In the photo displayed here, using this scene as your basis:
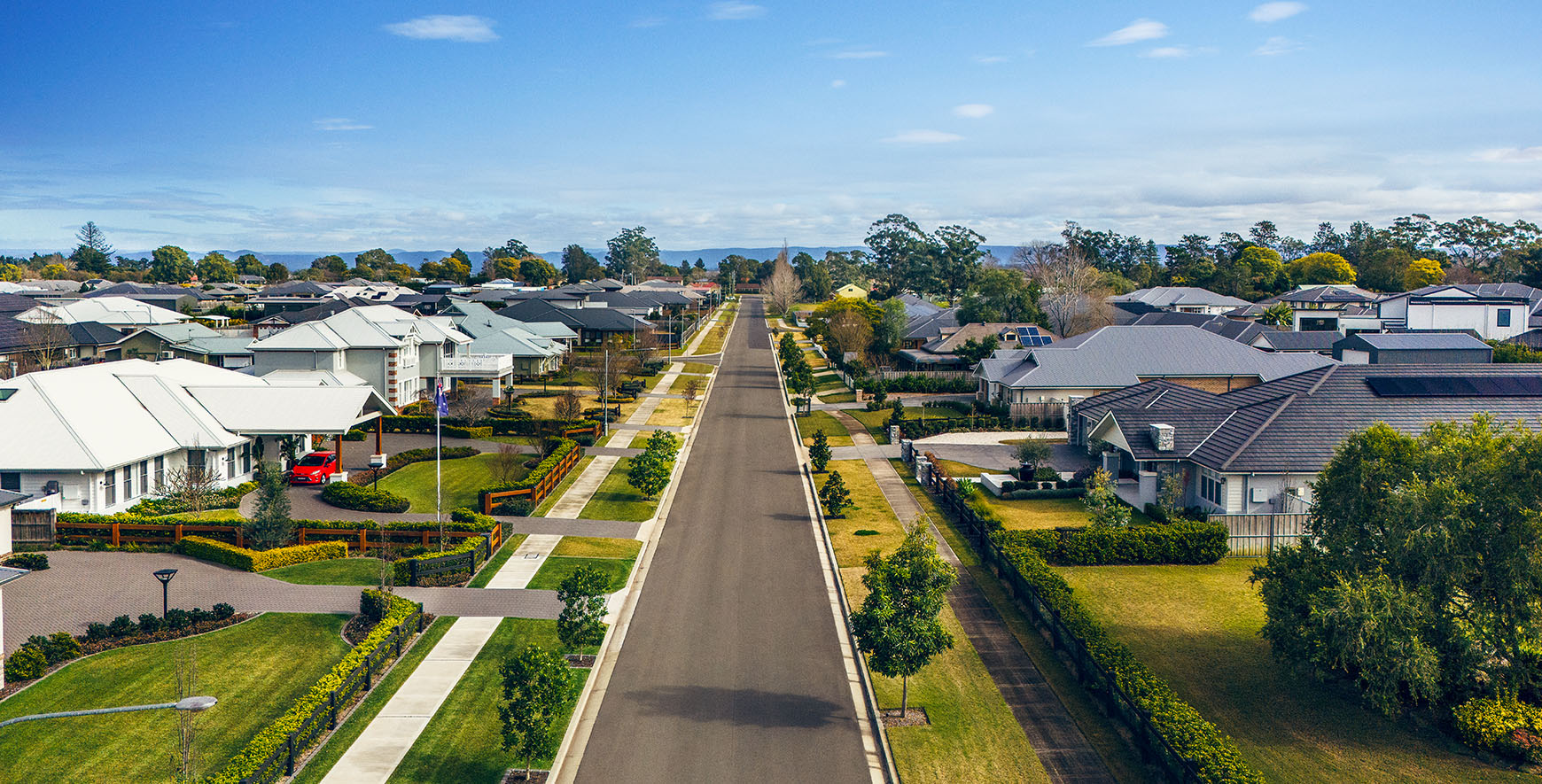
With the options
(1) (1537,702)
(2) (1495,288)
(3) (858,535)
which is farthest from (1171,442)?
(2) (1495,288)

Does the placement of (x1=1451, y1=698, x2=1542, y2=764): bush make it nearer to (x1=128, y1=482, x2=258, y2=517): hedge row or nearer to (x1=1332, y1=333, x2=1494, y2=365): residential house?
(x1=128, y1=482, x2=258, y2=517): hedge row

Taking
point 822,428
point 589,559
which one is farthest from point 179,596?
point 822,428

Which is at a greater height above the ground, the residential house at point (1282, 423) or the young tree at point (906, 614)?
the residential house at point (1282, 423)

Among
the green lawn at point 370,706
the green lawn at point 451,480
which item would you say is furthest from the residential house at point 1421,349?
the green lawn at point 370,706

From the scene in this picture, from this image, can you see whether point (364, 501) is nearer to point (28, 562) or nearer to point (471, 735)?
point (28, 562)

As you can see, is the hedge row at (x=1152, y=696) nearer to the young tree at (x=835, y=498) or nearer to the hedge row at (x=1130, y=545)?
the hedge row at (x=1130, y=545)

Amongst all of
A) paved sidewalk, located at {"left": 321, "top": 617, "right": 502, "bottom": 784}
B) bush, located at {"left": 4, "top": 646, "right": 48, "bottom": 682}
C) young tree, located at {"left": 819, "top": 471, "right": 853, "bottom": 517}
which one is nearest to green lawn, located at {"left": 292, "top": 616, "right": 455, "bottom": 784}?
paved sidewalk, located at {"left": 321, "top": 617, "right": 502, "bottom": 784}
